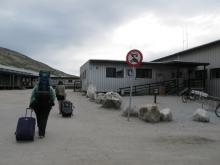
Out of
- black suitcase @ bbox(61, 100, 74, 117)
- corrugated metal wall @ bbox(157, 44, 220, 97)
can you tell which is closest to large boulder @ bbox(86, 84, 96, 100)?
black suitcase @ bbox(61, 100, 74, 117)

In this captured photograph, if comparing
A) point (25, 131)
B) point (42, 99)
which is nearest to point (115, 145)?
point (25, 131)

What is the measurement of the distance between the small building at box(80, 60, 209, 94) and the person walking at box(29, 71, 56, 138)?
63.1ft

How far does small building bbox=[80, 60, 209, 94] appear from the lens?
27541mm

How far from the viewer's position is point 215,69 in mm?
26828

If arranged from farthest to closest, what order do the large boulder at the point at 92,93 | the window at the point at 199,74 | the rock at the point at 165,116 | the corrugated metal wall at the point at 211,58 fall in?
the window at the point at 199,74 → the corrugated metal wall at the point at 211,58 → the large boulder at the point at 92,93 → the rock at the point at 165,116

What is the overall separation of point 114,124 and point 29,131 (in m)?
3.98

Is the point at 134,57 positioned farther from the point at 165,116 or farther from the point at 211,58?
the point at 211,58

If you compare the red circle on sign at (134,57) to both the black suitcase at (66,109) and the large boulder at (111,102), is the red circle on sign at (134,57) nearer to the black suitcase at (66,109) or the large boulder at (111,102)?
the black suitcase at (66,109)

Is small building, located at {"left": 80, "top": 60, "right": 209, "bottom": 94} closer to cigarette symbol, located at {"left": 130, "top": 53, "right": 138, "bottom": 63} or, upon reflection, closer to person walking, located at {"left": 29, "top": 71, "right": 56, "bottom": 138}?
cigarette symbol, located at {"left": 130, "top": 53, "right": 138, "bottom": 63}

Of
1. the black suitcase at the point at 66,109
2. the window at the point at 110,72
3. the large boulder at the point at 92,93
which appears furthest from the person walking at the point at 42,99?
the window at the point at 110,72

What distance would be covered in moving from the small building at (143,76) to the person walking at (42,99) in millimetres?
19232

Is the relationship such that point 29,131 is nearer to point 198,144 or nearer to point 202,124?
point 198,144

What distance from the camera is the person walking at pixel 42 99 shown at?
7.81m

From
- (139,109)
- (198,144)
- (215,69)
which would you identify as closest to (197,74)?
(215,69)
